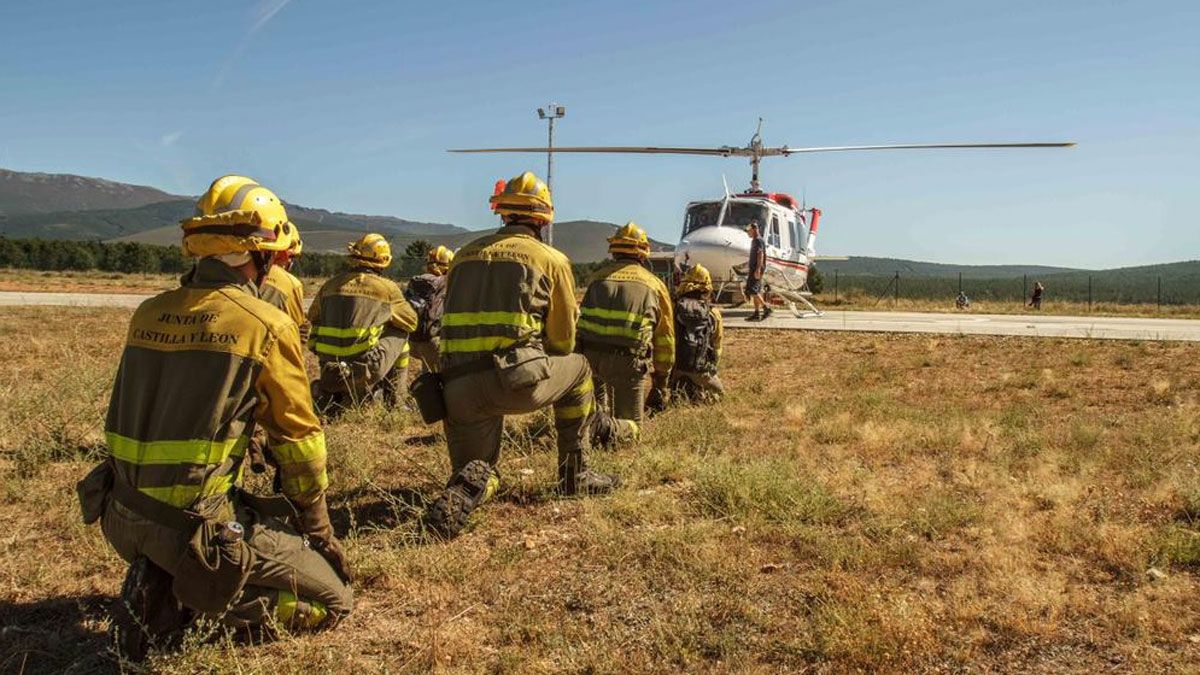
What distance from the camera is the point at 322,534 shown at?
3.72m

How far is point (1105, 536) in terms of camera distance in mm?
4527

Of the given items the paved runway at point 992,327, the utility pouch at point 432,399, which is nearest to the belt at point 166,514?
the utility pouch at point 432,399

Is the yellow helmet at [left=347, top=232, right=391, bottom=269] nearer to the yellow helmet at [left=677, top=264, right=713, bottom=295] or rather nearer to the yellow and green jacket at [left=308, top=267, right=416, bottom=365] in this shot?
the yellow and green jacket at [left=308, top=267, right=416, bottom=365]

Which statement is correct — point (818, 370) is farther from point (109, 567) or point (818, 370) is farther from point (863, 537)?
point (109, 567)

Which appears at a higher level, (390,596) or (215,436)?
(215,436)

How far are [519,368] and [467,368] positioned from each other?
0.35m

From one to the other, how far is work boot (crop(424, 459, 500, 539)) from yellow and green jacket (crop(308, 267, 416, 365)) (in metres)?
3.39

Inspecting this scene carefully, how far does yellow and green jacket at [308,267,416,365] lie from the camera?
26.5ft

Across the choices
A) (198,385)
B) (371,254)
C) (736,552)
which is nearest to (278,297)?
(371,254)

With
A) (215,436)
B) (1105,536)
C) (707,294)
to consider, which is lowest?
(1105,536)

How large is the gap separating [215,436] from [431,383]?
197 centimetres

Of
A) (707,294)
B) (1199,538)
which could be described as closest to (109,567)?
(1199,538)

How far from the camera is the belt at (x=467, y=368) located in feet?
16.4

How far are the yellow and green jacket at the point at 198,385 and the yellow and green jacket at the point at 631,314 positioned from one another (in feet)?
14.5
